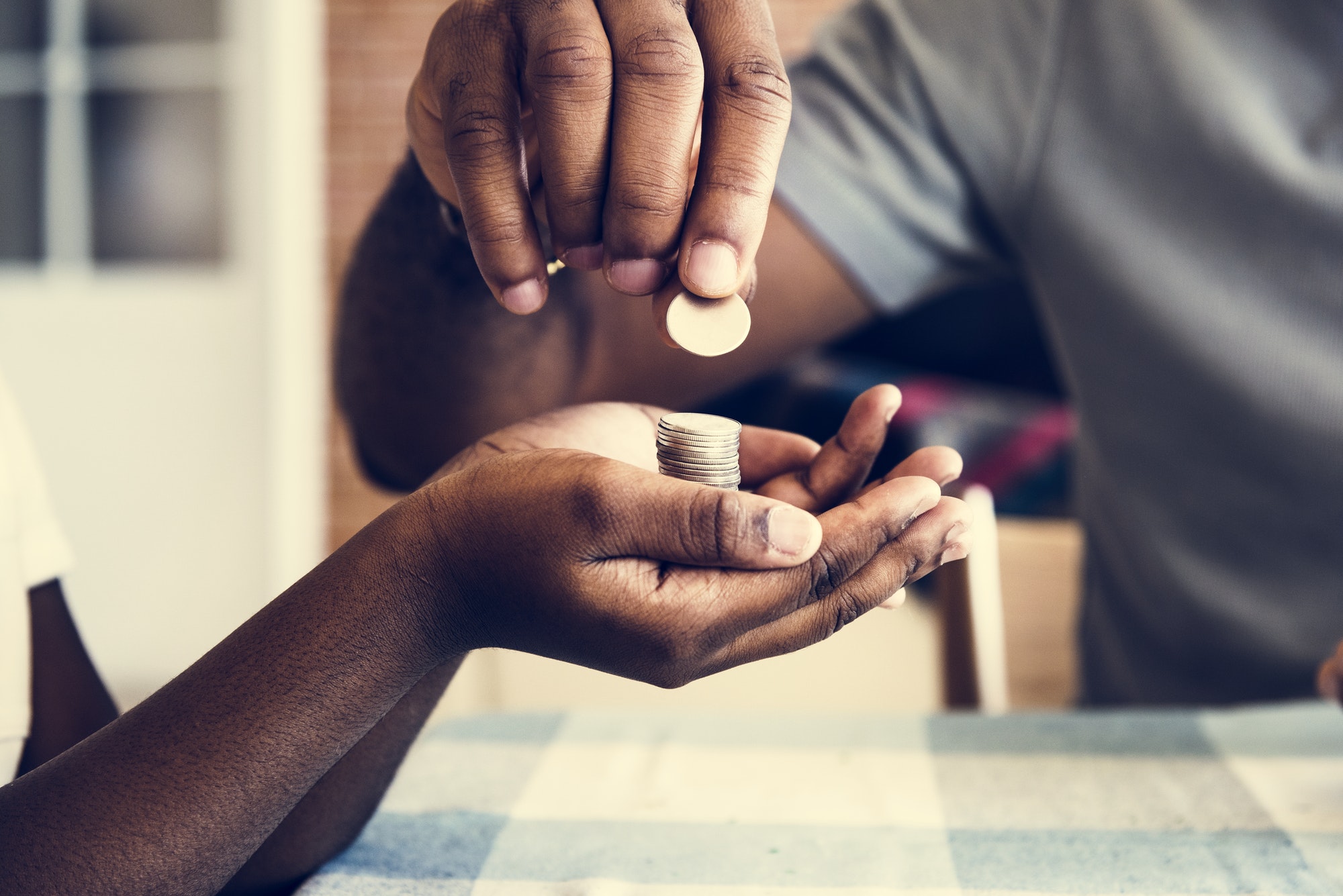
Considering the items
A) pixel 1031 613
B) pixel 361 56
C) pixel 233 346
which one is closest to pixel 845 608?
pixel 1031 613

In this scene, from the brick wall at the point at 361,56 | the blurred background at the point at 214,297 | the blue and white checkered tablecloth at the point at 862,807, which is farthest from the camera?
the brick wall at the point at 361,56

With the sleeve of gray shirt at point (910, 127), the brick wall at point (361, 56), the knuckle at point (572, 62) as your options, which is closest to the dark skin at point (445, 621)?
the knuckle at point (572, 62)

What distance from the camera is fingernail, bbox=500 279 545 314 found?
29cm

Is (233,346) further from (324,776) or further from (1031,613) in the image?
(324,776)

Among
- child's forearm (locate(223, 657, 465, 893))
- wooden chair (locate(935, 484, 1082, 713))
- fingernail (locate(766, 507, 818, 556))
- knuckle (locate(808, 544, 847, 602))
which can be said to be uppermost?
fingernail (locate(766, 507, 818, 556))

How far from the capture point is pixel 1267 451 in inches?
24.4

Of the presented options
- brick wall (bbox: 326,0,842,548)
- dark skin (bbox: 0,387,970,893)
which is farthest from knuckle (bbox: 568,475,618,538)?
brick wall (bbox: 326,0,842,548)

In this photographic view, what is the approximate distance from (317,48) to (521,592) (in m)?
1.87

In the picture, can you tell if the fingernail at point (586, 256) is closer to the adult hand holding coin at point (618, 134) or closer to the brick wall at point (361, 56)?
the adult hand holding coin at point (618, 134)

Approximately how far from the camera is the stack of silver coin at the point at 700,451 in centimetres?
28

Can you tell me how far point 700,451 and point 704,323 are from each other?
0.04 meters

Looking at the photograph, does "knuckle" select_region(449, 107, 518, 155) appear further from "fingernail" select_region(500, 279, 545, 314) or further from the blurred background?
the blurred background

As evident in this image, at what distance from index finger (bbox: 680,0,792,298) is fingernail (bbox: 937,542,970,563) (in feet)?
→ 0.31

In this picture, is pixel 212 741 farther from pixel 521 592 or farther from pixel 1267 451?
pixel 1267 451
